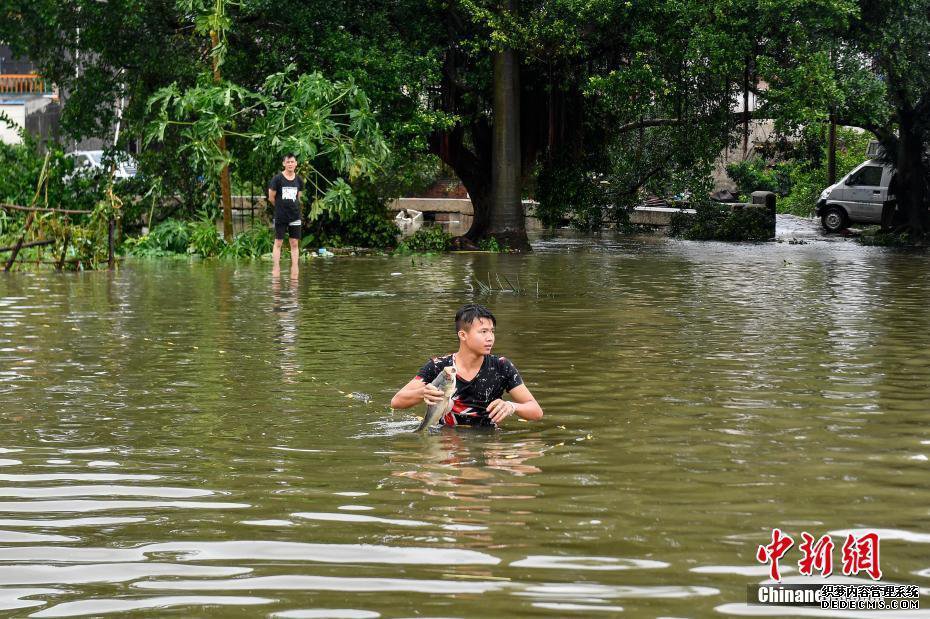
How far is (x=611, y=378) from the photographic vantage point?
11.3 m

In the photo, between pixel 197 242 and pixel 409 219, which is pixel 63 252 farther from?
pixel 409 219

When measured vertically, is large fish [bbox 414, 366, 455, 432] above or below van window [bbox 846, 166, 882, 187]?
below

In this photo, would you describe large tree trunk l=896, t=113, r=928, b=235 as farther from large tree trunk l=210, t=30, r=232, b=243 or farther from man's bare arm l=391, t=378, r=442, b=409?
man's bare arm l=391, t=378, r=442, b=409

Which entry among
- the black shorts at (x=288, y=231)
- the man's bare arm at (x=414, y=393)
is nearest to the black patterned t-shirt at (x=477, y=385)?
the man's bare arm at (x=414, y=393)

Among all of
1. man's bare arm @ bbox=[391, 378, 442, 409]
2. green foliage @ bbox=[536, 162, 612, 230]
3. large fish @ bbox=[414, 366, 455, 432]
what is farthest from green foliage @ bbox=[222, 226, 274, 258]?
large fish @ bbox=[414, 366, 455, 432]

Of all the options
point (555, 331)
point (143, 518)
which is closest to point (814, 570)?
point (143, 518)

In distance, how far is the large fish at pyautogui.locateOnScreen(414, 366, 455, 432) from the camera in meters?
8.43

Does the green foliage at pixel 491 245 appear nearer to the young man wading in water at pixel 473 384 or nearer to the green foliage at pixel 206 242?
the green foliage at pixel 206 242

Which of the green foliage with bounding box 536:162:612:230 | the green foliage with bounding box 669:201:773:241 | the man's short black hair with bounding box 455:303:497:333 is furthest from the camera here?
the green foliage with bounding box 669:201:773:241

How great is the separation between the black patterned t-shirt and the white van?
32884mm

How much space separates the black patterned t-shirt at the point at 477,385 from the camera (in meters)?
8.95

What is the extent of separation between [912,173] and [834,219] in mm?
7340

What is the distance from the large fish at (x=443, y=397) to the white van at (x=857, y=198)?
109ft

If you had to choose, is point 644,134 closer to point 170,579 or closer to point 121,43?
point 121,43
